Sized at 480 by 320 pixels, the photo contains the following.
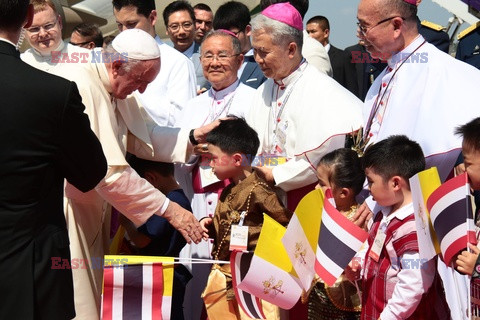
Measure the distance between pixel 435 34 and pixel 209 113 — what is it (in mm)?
2078

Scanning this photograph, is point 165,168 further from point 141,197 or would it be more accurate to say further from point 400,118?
point 400,118

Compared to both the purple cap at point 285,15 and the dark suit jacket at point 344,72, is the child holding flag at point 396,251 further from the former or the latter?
the dark suit jacket at point 344,72

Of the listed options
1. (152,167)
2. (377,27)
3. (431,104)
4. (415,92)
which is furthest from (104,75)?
(431,104)

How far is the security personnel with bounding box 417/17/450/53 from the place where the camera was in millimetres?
7314

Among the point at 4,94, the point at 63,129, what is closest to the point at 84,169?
the point at 63,129

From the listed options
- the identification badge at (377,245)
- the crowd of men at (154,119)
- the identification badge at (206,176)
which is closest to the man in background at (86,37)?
the crowd of men at (154,119)

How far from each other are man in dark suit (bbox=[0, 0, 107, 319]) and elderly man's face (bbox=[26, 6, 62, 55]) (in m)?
3.26

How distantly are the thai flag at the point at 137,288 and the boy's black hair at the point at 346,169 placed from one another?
3.79 feet

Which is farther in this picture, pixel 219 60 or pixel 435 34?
pixel 435 34

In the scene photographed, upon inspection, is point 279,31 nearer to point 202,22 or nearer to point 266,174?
point 266,174

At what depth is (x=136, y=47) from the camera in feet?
18.1

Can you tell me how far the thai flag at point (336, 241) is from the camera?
4316mm

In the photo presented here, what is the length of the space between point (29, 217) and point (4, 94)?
1.75ft

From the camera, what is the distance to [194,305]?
6684mm
